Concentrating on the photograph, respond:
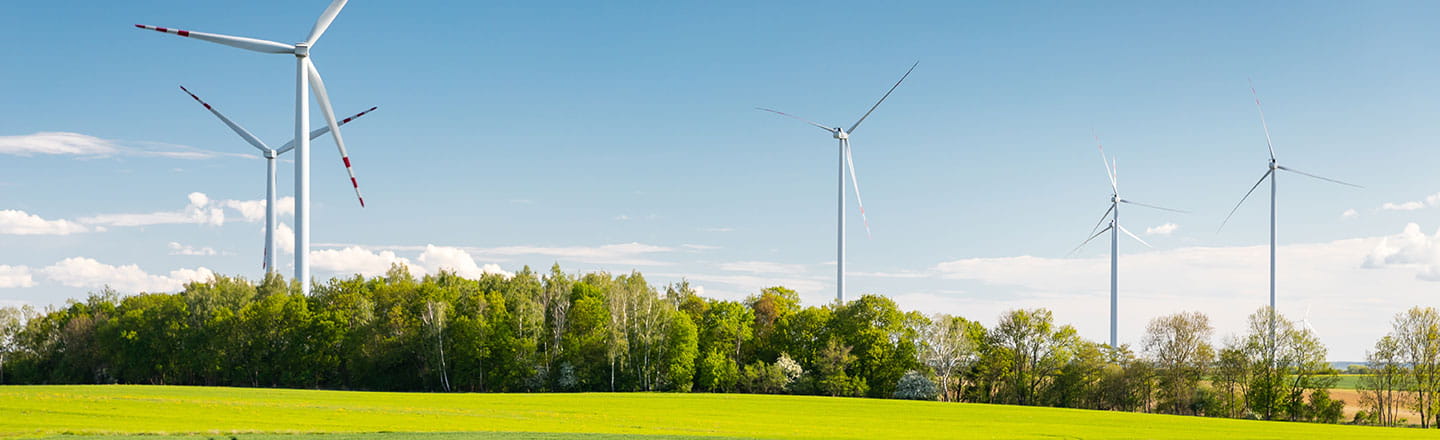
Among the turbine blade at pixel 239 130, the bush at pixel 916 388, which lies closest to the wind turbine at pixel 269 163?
the turbine blade at pixel 239 130

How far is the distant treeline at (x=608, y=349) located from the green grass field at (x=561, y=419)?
13.6 metres

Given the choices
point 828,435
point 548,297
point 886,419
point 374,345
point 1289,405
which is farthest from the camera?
point 548,297

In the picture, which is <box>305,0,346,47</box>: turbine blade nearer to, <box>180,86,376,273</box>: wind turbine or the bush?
<box>180,86,376,273</box>: wind turbine

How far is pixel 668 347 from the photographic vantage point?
9688 cm

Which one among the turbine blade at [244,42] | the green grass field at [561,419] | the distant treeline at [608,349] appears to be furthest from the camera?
the distant treeline at [608,349]

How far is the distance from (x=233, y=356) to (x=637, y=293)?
36.7 metres

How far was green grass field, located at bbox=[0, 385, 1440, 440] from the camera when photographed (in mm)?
44906

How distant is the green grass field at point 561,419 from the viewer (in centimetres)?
4491

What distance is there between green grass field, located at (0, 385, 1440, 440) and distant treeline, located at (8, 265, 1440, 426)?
13.6 metres

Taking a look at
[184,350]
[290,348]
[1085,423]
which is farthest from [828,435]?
[184,350]

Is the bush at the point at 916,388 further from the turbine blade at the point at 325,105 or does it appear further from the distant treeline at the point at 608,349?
the turbine blade at the point at 325,105

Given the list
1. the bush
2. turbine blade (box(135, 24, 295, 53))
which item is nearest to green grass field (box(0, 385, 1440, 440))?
the bush

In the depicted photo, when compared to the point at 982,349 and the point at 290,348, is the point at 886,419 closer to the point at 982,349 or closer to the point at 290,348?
the point at 982,349

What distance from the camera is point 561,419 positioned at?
55781 mm
